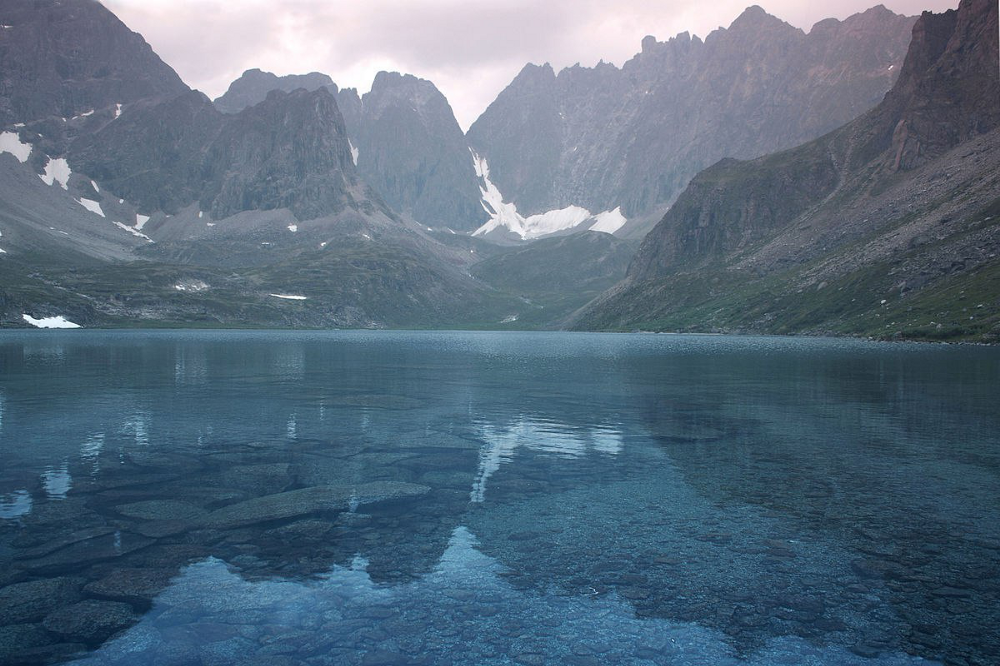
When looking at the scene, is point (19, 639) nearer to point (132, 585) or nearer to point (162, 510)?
point (132, 585)

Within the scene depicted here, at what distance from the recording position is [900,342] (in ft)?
522

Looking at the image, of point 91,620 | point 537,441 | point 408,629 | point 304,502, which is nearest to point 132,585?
point 91,620

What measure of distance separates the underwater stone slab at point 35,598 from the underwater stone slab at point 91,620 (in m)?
0.45

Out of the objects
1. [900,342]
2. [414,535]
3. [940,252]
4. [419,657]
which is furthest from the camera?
[940,252]

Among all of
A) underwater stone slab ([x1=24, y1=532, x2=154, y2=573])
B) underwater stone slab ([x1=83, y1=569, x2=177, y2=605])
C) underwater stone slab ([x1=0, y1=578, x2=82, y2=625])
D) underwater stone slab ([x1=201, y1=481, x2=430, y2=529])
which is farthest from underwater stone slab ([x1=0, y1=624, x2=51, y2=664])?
underwater stone slab ([x1=201, y1=481, x2=430, y2=529])

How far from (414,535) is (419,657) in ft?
27.9

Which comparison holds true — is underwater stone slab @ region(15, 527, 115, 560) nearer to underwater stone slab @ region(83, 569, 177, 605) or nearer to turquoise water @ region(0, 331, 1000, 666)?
turquoise water @ region(0, 331, 1000, 666)

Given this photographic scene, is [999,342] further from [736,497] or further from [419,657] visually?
[419,657]

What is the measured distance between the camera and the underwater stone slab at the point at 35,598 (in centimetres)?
1689

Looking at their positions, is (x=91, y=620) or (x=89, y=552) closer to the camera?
(x=91, y=620)

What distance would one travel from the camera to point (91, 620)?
16.8 metres

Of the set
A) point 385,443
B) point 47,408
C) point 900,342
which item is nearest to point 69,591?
point 385,443

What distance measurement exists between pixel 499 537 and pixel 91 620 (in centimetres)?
1235

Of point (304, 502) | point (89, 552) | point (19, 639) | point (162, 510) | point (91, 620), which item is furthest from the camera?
point (304, 502)
